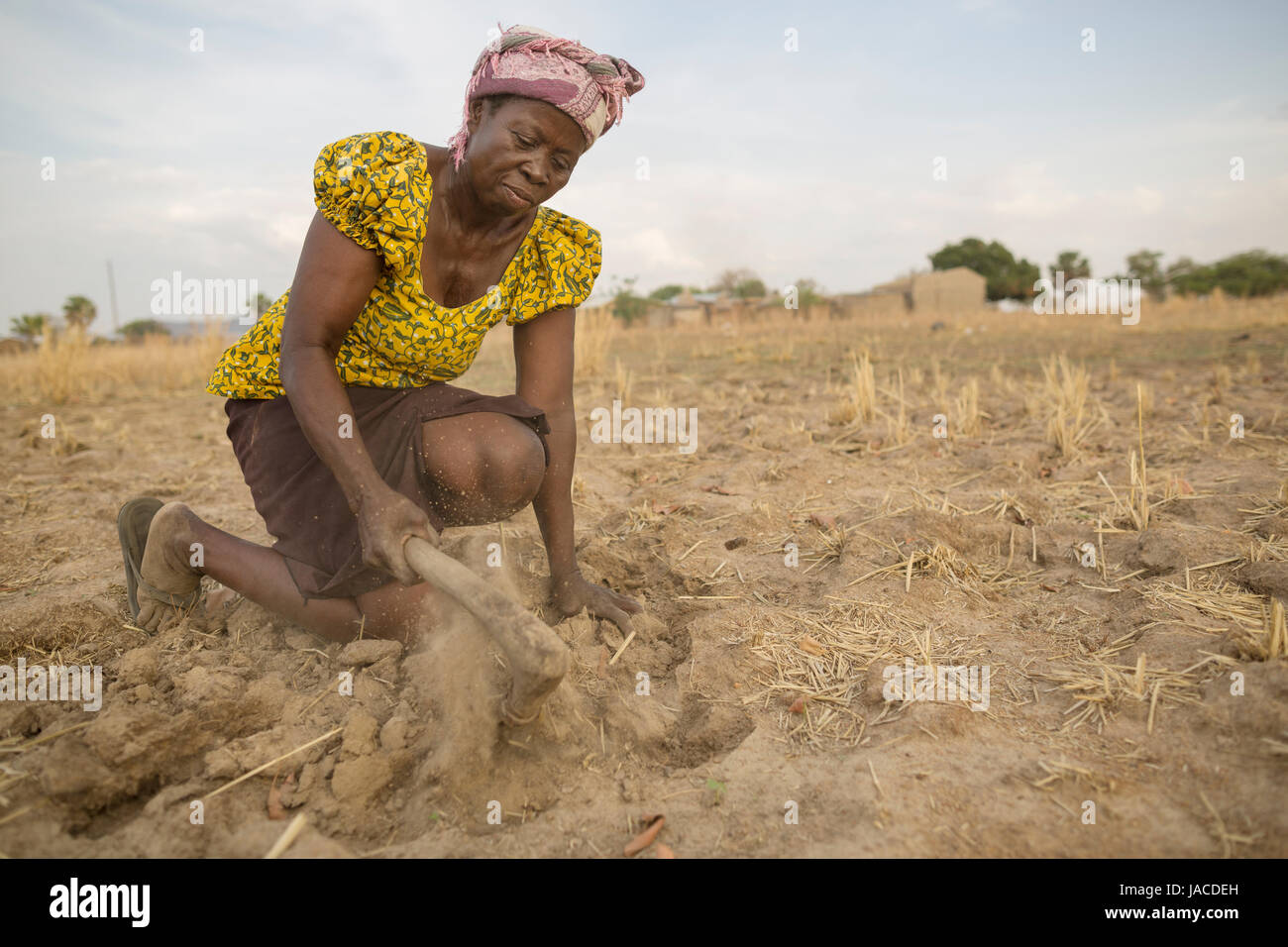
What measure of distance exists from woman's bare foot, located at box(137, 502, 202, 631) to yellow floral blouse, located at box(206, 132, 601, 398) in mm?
375

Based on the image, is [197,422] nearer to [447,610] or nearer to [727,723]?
[447,610]

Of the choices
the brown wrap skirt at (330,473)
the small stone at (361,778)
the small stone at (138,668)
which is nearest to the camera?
the small stone at (361,778)

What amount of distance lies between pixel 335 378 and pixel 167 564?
84cm

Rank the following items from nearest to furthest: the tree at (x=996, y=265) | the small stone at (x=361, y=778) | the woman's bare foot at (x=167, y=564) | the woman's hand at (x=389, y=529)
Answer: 1. the small stone at (x=361, y=778)
2. the woman's hand at (x=389, y=529)
3. the woman's bare foot at (x=167, y=564)
4. the tree at (x=996, y=265)

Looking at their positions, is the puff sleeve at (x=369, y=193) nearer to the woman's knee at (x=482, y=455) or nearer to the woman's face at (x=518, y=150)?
the woman's face at (x=518, y=150)

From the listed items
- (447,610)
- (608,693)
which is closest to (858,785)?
(608,693)

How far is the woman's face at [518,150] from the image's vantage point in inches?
69.6

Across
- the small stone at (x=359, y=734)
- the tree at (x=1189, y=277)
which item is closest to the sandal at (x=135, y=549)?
the small stone at (x=359, y=734)

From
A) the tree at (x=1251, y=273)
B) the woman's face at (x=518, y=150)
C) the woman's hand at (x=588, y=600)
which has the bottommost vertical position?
the woman's hand at (x=588, y=600)

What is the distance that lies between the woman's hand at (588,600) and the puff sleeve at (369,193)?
3.25 feet

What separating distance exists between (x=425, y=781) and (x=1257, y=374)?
6.32 meters

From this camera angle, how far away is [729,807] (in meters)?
1.44

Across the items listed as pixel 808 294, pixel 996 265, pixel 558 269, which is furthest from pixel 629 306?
pixel 996 265
